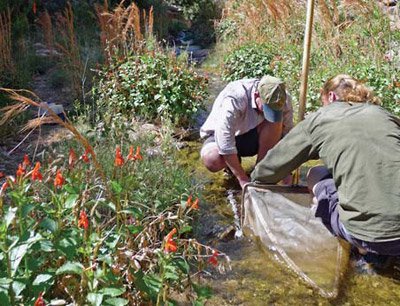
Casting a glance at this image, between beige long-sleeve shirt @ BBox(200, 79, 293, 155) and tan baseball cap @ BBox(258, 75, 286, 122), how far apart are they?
0.67 feet

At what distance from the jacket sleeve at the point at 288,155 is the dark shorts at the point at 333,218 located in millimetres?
199

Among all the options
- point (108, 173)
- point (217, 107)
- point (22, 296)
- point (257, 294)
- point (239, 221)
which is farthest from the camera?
point (217, 107)

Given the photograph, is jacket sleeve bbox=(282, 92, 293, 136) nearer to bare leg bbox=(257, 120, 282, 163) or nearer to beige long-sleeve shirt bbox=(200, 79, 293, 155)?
beige long-sleeve shirt bbox=(200, 79, 293, 155)

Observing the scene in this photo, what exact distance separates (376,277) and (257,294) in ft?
2.35

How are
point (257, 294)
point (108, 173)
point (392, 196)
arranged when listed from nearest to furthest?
1. point (392, 196)
2. point (257, 294)
3. point (108, 173)

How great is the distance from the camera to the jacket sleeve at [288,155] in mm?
2516

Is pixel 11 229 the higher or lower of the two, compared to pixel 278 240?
higher

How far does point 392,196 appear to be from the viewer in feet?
7.24

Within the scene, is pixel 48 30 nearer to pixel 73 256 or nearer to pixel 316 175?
pixel 316 175

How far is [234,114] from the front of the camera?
3328 millimetres

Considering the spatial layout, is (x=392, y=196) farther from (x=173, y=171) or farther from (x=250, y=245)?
(x=173, y=171)

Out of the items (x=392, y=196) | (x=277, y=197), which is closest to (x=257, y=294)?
(x=277, y=197)

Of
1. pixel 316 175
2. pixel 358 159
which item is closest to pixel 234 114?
pixel 316 175

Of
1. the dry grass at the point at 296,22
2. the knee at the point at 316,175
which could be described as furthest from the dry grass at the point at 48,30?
the knee at the point at 316,175
